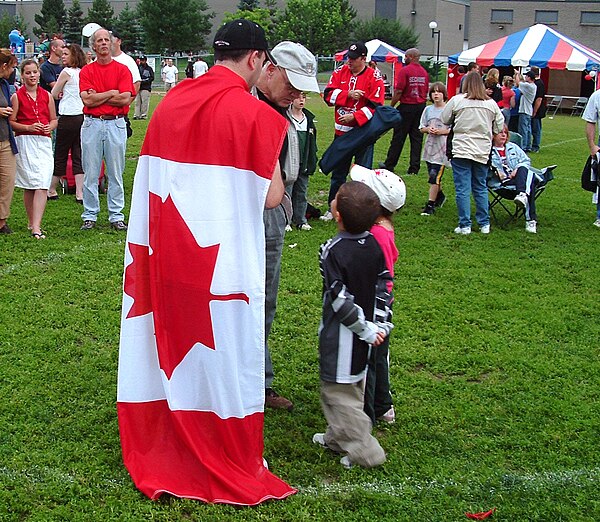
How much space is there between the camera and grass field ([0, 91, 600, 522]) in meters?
3.91

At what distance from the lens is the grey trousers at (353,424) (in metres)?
4.24

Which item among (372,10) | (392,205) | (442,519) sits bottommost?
(442,519)

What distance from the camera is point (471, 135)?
363 inches

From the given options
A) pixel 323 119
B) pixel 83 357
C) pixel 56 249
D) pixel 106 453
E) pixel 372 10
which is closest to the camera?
pixel 106 453

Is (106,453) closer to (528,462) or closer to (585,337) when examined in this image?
(528,462)

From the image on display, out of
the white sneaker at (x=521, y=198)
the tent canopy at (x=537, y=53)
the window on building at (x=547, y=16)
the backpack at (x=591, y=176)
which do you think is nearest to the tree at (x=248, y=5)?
the window on building at (x=547, y=16)

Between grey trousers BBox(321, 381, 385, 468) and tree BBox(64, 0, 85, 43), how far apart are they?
77.2 m

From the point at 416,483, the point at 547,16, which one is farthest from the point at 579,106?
the point at 547,16

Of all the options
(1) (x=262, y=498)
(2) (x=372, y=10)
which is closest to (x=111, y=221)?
(1) (x=262, y=498)

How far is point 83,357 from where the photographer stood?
18.4ft

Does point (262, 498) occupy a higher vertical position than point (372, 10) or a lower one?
lower

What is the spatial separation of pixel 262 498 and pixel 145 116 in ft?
66.8

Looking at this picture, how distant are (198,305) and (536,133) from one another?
16.5 meters

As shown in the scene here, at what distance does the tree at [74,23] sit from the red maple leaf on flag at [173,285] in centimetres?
7702
